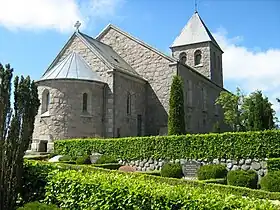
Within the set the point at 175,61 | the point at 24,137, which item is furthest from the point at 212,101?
the point at 24,137

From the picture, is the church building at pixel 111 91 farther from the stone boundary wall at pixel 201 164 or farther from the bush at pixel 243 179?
the bush at pixel 243 179

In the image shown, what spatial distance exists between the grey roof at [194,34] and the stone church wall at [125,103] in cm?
1359

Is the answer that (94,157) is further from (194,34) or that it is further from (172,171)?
(194,34)

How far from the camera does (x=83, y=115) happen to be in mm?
22156

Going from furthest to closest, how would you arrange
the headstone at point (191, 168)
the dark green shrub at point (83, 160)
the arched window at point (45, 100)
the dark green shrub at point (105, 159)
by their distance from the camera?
the arched window at point (45, 100) < the dark green shrub at point (105, 159) < the dark green shrub at point (83, 160) < the headstone at point (191, 168)

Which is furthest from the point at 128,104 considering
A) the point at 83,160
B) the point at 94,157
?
the point at 83,160

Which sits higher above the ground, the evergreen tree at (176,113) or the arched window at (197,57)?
the arched window at (197,57)

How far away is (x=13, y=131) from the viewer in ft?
25.7

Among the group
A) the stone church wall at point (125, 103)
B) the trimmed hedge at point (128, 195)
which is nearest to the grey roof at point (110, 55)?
the stone church wall at point (125, 103)

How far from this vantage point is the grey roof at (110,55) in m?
25.0

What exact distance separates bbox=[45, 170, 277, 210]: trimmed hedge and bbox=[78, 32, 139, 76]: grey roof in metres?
17.4

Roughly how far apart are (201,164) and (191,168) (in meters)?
0.58

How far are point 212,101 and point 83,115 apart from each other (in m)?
17.1

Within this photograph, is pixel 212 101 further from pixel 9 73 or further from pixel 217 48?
pixel 9 73
